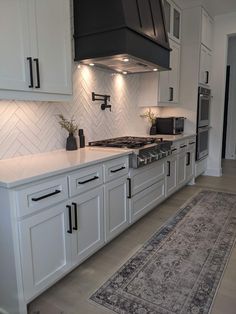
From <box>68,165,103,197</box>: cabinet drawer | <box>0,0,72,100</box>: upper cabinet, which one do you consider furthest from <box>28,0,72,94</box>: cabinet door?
<box>68,165,103,197</box>: cabinet drawer

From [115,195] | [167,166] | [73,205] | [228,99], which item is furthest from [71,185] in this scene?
[228,99]

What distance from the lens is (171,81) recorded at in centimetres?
406

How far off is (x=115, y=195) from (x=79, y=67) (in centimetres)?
140

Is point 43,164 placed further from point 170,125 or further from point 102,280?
point 170,125

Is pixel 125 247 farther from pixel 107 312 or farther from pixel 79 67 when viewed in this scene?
pixel 79 67

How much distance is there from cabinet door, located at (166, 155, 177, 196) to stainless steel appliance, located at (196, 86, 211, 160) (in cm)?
98

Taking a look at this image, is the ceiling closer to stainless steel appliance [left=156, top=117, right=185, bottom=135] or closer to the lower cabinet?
stainless steel appliance [left=156, top=117, right=185, bottom=135]

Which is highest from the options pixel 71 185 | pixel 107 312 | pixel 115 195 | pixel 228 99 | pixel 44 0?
pixel 44 0

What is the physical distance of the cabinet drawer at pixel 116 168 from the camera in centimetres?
223

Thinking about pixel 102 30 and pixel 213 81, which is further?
pixel 213 81

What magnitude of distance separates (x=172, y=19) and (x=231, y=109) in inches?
145

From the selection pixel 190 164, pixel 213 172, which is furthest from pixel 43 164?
pixel 213 172

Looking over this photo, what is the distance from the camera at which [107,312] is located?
167 cm

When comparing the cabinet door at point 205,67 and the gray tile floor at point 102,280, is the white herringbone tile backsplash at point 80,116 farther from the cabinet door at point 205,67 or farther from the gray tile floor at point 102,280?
the cabinet door at point 205,67
